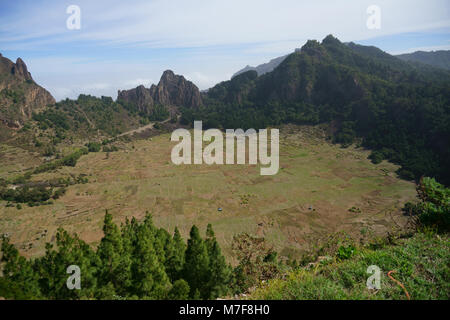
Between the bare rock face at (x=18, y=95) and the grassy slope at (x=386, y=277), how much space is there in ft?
412

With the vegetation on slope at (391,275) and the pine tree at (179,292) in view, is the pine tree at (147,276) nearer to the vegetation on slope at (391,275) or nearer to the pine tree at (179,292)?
the pine tree at (179,292)

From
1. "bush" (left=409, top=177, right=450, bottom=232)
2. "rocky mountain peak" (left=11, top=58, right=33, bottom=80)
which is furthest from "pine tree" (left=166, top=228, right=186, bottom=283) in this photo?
"rocky mountain peak" (left=11, top=58, right=33, bottom=80)

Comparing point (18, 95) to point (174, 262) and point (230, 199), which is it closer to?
point (230, 199)

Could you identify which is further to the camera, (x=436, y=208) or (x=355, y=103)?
(x=355, y=103)

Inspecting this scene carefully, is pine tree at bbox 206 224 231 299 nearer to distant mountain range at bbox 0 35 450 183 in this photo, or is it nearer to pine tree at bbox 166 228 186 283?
pine tree at bbox 166 228 186 283

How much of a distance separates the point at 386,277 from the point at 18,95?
14682cm

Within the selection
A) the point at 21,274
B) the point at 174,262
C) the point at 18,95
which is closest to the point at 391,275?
the point at 174,262

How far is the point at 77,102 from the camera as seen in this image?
5418 inches

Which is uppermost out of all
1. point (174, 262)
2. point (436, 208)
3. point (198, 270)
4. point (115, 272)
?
point (436, 208)

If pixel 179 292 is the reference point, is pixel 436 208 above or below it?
above

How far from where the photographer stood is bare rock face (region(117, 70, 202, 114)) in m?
165

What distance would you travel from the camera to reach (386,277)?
8266 millimetres

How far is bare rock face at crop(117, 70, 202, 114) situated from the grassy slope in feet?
553
